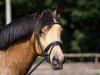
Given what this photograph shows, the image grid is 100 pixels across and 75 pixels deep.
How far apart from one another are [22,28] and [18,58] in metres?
0.40

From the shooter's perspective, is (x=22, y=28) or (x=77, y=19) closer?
(x=22, y=28)

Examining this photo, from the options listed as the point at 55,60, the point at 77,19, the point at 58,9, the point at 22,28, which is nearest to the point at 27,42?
the point at 22,28

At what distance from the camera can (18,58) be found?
570 centimetres

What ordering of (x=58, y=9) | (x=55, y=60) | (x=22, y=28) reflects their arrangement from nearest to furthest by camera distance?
1. (x=55, y=60)
2. (x=22, y=28)
3. (x=58, y=9)

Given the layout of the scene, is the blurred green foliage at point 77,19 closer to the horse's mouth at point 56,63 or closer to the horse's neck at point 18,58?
the horse's neck at point 18,58

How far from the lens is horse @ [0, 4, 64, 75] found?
5.55 meters

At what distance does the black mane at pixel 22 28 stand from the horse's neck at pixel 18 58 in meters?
0.09

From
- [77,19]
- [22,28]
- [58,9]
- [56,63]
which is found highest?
[77,19]

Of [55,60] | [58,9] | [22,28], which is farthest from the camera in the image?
[58,9]

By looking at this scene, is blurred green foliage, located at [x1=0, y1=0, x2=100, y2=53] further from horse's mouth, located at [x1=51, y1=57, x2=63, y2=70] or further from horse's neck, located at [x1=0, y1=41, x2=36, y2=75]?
horse's mouth, located at [x1=51, y1=57, x2=63, y2=70]

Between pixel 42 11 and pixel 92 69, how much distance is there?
11255 mm

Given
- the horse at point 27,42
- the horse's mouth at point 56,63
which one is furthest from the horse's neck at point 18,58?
the horse's mouth at point 56,63

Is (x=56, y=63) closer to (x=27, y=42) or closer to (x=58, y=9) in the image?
(x=27, y=42)

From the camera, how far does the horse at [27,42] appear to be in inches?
219
